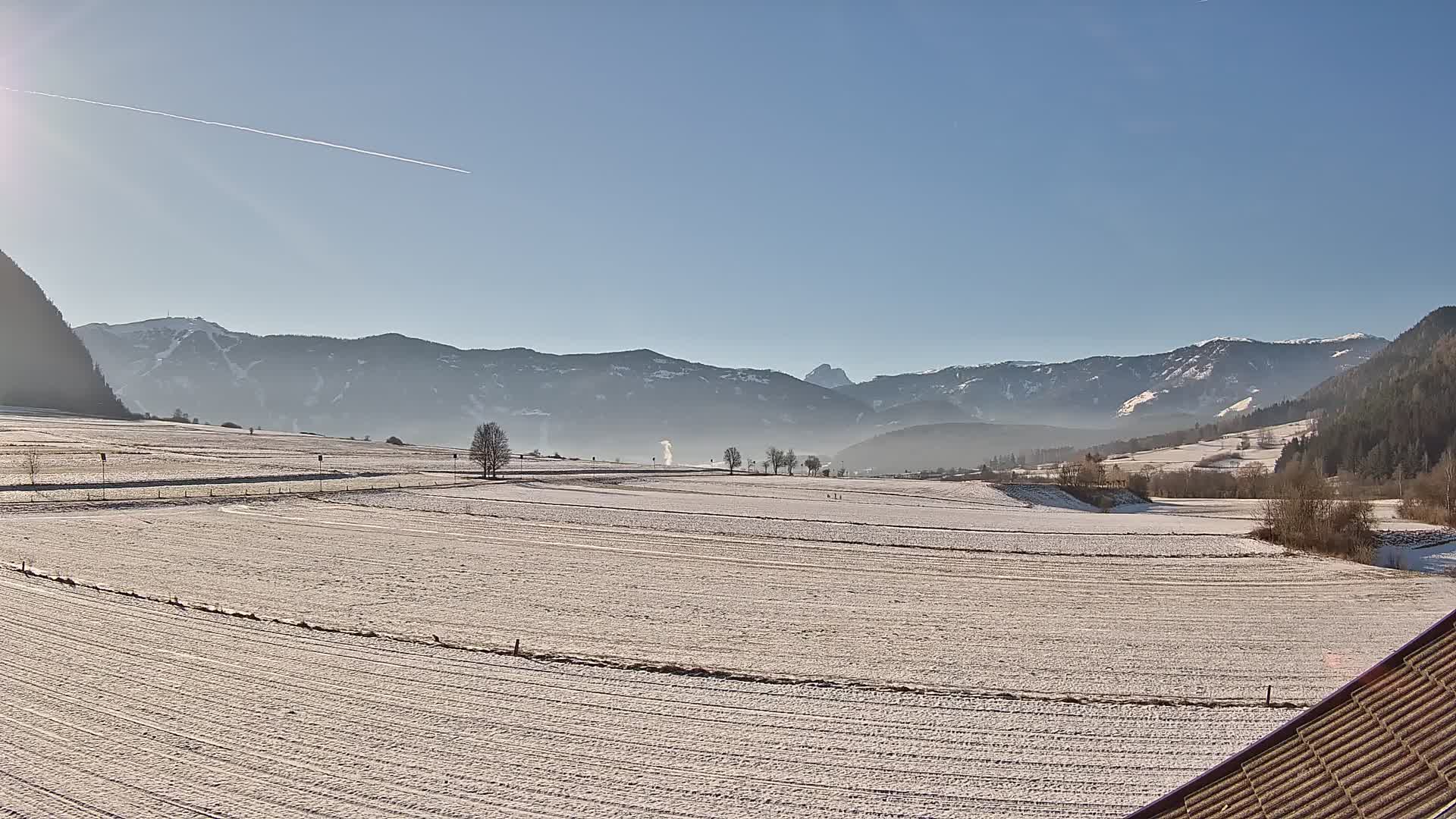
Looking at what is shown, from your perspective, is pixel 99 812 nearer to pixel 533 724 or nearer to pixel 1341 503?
pixel 533 724

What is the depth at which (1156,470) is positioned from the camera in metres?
188

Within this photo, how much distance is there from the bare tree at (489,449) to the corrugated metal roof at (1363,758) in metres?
94.0

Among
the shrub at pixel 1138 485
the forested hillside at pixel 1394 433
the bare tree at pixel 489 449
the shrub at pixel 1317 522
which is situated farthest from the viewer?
the forested hillside at pixel 1394 433

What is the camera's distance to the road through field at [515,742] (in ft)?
43.4

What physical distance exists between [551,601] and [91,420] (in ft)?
507

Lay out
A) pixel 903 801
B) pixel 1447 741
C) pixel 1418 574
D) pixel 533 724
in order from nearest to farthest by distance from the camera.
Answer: pixel 1447 741 → pixel 903 801 → pixel 533 724 → pixel 1418 574

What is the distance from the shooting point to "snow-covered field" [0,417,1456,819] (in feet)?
45.5

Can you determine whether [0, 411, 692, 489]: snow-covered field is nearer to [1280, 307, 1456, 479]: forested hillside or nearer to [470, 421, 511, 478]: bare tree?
[470, 421, 511, 478]: bare tree

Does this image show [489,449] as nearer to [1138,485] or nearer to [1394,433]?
[1138,485]

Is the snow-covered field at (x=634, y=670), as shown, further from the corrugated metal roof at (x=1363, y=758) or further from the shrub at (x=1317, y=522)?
the shrub at (x=1317, y=522)

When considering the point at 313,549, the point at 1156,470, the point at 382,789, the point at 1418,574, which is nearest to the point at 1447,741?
the point at 382,789

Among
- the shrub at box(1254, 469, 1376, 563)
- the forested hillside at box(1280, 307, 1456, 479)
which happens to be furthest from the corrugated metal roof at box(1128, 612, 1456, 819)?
the forested hillside at box(1280, 307, 1456, 479)

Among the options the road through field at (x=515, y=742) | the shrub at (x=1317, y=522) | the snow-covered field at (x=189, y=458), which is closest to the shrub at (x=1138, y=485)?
the shrub at (x=1317, y=522)

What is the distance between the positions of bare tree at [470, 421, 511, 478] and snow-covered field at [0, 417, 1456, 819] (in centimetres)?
4839
